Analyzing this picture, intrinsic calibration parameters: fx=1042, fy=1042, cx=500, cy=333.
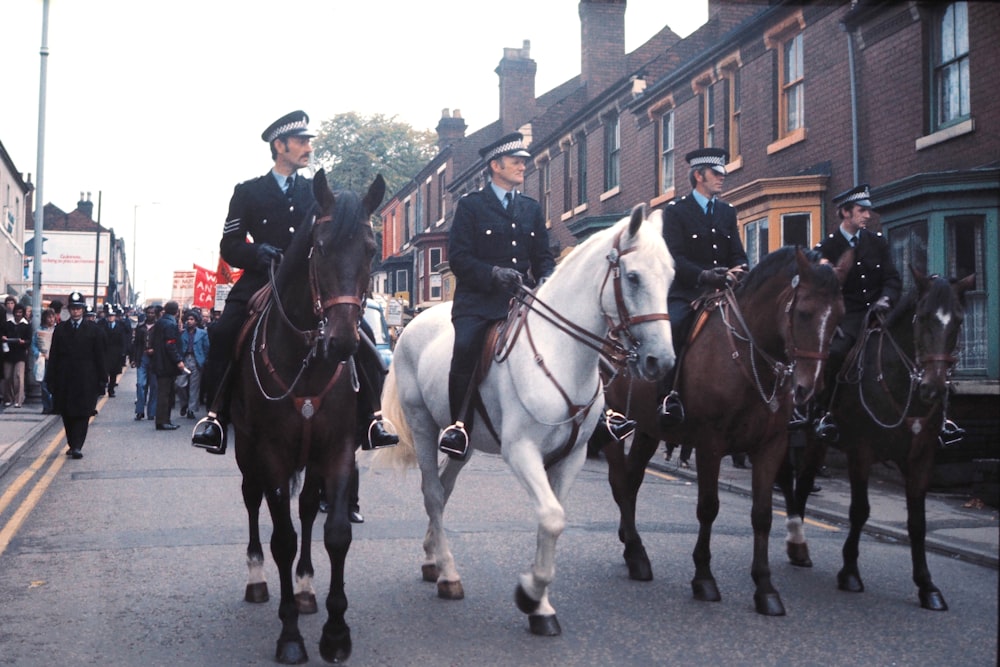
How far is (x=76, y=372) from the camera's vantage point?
14.4 m

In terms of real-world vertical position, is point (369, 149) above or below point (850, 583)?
above

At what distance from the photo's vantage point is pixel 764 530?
6.35m

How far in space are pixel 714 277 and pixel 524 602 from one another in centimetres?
286

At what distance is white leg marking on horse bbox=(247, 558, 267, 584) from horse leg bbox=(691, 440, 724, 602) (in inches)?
104

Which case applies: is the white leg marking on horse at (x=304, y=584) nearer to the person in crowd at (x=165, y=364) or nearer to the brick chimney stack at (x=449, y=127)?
the person in crowd at (x=165, y=364)

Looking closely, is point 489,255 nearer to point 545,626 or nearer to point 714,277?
point 714,277

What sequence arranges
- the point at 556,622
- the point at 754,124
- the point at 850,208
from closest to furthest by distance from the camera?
the point at 556,622, the point at 850,208, the point at 754,124

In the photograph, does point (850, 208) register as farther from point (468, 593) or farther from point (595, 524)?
point (468, 593)

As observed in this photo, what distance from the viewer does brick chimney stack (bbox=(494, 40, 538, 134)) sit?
1734 inches

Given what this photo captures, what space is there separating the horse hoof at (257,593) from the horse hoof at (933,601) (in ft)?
13.0

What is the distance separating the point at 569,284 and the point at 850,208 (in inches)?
138

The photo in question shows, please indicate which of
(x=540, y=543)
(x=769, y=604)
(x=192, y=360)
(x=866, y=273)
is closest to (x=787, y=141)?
(x=866, y=273)

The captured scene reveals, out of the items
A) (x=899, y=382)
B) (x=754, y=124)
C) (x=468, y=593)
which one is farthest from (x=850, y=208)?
(x=754, y=124)

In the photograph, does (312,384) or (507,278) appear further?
(507,278)
